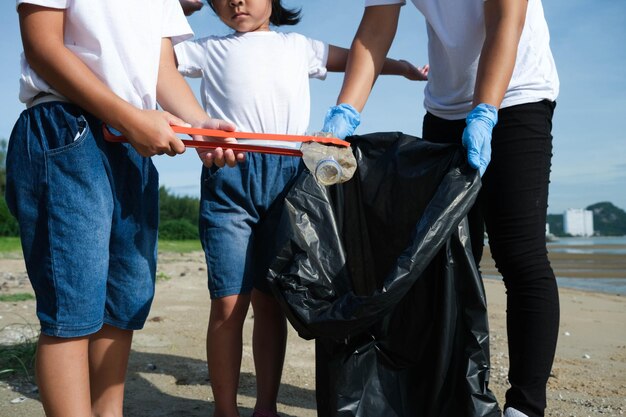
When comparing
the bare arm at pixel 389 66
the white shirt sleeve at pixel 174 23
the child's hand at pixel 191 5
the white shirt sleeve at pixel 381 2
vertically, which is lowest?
the white shirt sleeve at pixel 174 23

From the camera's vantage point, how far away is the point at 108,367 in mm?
1880

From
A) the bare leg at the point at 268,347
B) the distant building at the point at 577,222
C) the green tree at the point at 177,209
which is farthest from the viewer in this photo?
the distant building at the point at 577,222

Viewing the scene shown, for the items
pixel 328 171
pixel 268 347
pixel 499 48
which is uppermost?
pixel 499 48

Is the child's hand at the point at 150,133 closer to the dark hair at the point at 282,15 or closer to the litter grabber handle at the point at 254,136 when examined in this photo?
the litter grabber handle at the point at 254,136

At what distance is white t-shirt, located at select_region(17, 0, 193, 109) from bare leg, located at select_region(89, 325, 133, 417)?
0.68m

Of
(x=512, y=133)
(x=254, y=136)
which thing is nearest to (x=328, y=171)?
(x=254, y=136)

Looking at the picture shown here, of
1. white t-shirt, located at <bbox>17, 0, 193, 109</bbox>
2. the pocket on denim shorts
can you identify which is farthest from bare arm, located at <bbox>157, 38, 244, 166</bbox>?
the pocket on denim shorts

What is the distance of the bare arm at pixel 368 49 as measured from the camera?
7.51 feet

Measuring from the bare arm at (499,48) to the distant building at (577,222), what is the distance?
40387mm

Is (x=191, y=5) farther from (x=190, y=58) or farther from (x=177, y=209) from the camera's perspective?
(x=177, y=209)

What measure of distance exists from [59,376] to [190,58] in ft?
4.41

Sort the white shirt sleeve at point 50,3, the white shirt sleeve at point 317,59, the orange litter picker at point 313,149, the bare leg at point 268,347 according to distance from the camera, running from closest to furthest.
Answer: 1. the white shirt sleeve at point 50,3
2. the orange litter picker at point 313,149
3. the bare leg at point 268,347
4. the white shirt sleeve at point 317,59

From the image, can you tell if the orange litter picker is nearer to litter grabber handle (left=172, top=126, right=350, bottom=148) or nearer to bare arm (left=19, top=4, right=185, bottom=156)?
litter grabber handle (left=172, top=126, right=350, bottom=148)

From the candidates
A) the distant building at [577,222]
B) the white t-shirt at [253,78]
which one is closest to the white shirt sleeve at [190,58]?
the white t-shirt at [253,78]
